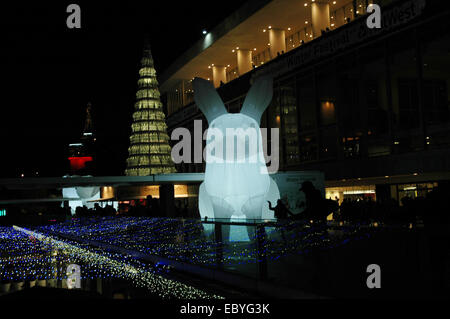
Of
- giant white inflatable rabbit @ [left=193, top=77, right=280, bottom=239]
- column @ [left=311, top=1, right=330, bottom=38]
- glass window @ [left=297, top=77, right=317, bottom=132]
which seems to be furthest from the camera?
column @ [left=311, top=1, right=330, bottom=38]

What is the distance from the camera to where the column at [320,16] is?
3794 centimetres

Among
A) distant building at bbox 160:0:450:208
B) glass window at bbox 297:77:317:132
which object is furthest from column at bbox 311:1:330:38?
glass window at bbox 297:77:317:132

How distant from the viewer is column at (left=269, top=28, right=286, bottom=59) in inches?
1693

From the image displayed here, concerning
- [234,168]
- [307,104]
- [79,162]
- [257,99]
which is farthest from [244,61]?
[79,162]

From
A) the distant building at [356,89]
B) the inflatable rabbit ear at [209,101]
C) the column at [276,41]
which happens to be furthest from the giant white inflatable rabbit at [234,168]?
the column at [276,41]

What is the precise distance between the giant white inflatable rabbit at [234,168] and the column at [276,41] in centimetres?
2722

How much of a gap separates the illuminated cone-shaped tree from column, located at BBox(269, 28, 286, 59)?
14.2 meters

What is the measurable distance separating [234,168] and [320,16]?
2493 cm

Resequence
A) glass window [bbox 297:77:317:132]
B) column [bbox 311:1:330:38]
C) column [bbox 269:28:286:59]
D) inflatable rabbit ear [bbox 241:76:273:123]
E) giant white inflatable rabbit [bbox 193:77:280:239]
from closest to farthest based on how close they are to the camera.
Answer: giant white inflatable rabbit [bbox 193:77:280:239], inflatable rabbit ear [bbox 241:76:273:123], glass window [bbox 297:77:317:132], column [bbox 311:1:330:38], column [bbox 269:28:286:59]

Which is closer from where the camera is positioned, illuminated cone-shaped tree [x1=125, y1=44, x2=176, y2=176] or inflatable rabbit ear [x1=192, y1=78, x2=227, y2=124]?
inflatable rabbit ear [x1=192, y1=78, x2=227, y2=124]

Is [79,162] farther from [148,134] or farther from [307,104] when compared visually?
[307,104]

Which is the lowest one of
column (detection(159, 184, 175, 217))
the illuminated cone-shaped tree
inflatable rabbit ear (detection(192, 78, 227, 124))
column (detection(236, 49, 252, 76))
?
column (detection(159, 184, 175, 217))

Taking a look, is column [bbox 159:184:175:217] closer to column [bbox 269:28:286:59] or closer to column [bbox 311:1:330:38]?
column [bbox 311:1:330:38]
